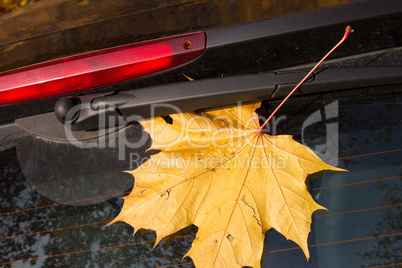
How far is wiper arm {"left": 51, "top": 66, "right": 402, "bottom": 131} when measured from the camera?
1.61m

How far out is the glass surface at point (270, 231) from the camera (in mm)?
1432

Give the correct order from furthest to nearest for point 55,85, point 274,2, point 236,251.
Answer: point 55,85 < point 274,2 < point 236,251

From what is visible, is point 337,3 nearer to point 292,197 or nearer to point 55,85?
point 292,197

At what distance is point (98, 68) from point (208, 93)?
0.57m

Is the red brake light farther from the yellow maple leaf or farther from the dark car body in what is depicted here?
the yellow maple leaf

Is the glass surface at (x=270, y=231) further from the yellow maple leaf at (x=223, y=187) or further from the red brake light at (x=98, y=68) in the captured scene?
the red brake light at (x=98, y=68)

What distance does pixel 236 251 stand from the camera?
4.83 feet

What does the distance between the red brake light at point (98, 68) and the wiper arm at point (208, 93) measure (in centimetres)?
10

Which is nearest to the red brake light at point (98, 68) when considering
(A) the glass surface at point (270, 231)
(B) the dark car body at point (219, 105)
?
(B) the dark car body at point (219, 105)

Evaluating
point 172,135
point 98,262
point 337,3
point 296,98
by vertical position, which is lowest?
point 98,262

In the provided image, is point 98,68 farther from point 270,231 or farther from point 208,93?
point 270,231

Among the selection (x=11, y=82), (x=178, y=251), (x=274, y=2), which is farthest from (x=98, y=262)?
(x=274, y=2)

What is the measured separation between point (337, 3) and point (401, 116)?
607 mm

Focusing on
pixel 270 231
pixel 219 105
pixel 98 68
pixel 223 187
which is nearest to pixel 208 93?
pixel 219 105
